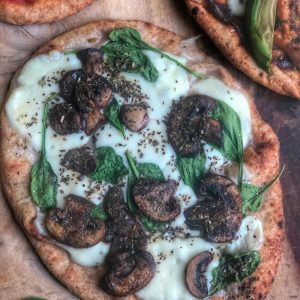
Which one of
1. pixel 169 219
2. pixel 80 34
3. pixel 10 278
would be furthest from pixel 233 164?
pixel 10 278

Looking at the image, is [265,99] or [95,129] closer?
[95,129]

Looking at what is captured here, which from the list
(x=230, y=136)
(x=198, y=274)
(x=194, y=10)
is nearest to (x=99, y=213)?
(x=198, y=274)

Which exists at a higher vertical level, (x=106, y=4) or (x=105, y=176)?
(x=106, y=4)

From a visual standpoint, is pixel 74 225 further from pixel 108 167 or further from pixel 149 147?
pixel 149 147

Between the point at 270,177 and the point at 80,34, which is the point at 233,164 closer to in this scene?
the point at 270,177

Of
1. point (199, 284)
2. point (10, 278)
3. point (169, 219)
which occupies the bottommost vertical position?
point (10, 278)

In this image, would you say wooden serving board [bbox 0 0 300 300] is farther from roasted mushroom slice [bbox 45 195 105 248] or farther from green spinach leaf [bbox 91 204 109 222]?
green spinach leaf [bbox 91 204 109 222]

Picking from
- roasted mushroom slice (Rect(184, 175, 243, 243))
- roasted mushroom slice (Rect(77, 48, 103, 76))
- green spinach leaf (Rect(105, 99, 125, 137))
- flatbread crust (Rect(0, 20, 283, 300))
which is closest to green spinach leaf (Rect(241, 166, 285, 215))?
flatbread crust (Rect(0, 20, 283, 300))
